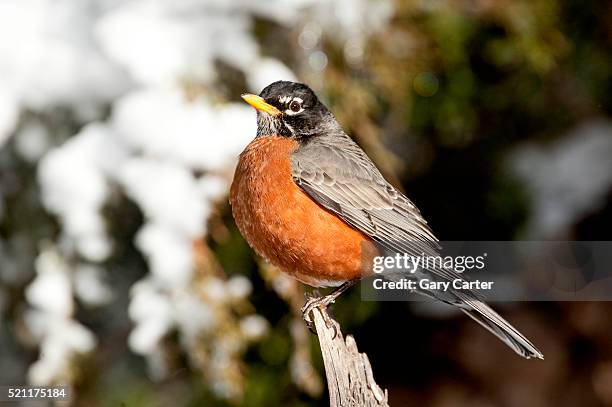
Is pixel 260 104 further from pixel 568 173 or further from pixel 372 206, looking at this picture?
pixel 568 173

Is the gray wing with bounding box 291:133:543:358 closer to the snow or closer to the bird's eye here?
the bird's eye

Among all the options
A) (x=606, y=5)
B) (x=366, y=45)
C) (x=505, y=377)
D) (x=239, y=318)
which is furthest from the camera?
(x=505, y=377)

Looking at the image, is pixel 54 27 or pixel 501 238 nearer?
pixel 54 27

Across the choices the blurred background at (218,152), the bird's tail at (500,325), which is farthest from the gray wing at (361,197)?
the blurred background at (218,152)

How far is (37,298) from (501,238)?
2.45 m

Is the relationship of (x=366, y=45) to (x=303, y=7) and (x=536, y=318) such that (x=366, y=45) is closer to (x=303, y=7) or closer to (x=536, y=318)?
(x=303, y=7)

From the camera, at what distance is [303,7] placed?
157 inches

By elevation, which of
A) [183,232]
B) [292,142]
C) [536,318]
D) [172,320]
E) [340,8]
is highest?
[340,8]

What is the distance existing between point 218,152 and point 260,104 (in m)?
0.38

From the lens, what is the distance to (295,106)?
3467 mm

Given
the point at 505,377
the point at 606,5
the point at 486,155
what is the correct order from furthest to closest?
the point at 505,377 → the point at 486,155 → the point at 606,5

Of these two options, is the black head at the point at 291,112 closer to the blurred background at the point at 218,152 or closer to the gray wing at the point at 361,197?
the gray wing at the point at 361,197

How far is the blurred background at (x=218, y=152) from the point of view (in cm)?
366

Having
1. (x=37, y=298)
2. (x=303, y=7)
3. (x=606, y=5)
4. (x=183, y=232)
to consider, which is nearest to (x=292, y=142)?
(x=183, y=232)
